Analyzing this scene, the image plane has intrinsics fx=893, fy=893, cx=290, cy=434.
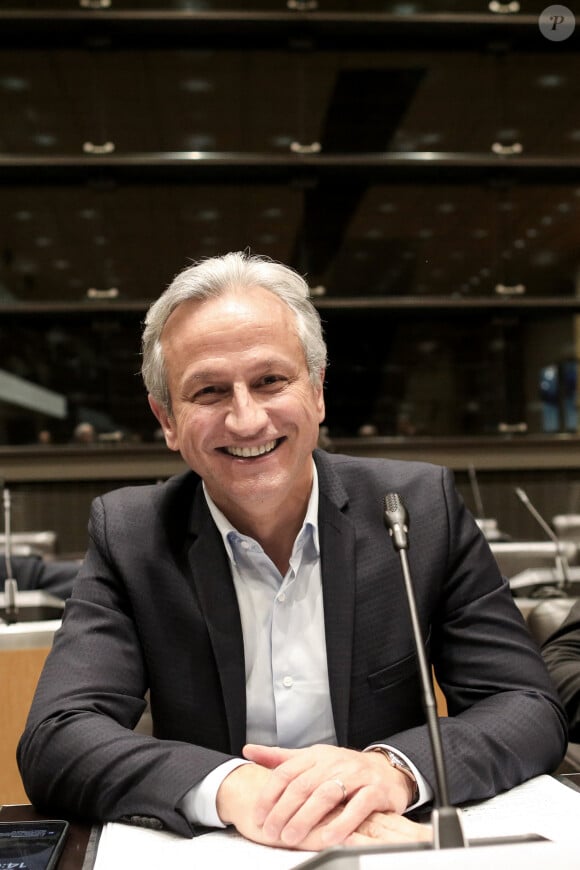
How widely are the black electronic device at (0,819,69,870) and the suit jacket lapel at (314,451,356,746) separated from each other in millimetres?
434

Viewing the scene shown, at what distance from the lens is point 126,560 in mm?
1309

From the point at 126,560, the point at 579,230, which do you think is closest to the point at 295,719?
the point at 126,560

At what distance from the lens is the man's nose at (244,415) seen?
1.22m

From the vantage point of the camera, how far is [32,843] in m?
0.85

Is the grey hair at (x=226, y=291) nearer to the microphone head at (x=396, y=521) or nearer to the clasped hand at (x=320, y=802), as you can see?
the microphone head at (x=396, y=521)

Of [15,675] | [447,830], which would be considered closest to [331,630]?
[447,830]

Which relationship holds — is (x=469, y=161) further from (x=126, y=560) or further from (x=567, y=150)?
(x=126, y=560)

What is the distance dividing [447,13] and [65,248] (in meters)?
2.33

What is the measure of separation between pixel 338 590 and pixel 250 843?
0.45 meters

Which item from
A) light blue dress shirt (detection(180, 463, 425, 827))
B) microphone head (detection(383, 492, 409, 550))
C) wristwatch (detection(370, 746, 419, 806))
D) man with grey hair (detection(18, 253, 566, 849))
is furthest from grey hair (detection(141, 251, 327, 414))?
wristwatch (detection(370, 746, 419, 806))

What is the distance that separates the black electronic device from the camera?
0.81 m

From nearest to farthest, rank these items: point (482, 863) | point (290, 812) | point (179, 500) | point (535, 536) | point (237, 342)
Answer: point (482, 863), point (290, 812), point (237, 342), point (179, 500), point (535, 536)

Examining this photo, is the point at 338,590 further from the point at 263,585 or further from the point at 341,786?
the point at 341,786

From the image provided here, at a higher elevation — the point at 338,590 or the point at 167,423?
the point at 167,423
